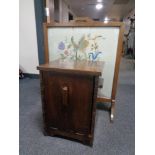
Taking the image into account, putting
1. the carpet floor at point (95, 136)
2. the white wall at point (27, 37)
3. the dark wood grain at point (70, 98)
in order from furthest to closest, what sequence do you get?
the white wall at point (27, 37)
the carpet floor at point (95, 136)
the dark wood grain at point (70, 98)

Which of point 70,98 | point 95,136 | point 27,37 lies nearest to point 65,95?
point 70,98

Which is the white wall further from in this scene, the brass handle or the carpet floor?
the brass handle

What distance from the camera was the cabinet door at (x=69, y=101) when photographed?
1010 millimetres

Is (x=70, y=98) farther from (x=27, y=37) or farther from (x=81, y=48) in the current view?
(x=27, y=37)

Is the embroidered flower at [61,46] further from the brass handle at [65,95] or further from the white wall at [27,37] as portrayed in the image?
the white wall at [27,37]

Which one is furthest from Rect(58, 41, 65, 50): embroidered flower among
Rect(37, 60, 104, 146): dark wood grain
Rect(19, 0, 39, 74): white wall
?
Rect(19, 0, 39, 74): white wall

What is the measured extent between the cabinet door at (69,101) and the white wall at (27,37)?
1818mm

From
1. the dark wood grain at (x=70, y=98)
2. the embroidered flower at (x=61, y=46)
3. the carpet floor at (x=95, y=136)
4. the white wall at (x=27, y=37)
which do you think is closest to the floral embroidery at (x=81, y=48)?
the embroidered flower at (x=61, y=46)

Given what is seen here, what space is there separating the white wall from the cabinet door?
182 cm

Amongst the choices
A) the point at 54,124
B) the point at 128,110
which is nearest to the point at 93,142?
the point at 54,124

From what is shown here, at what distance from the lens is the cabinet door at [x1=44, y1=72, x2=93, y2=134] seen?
39.8 inches

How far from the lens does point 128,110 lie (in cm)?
173
